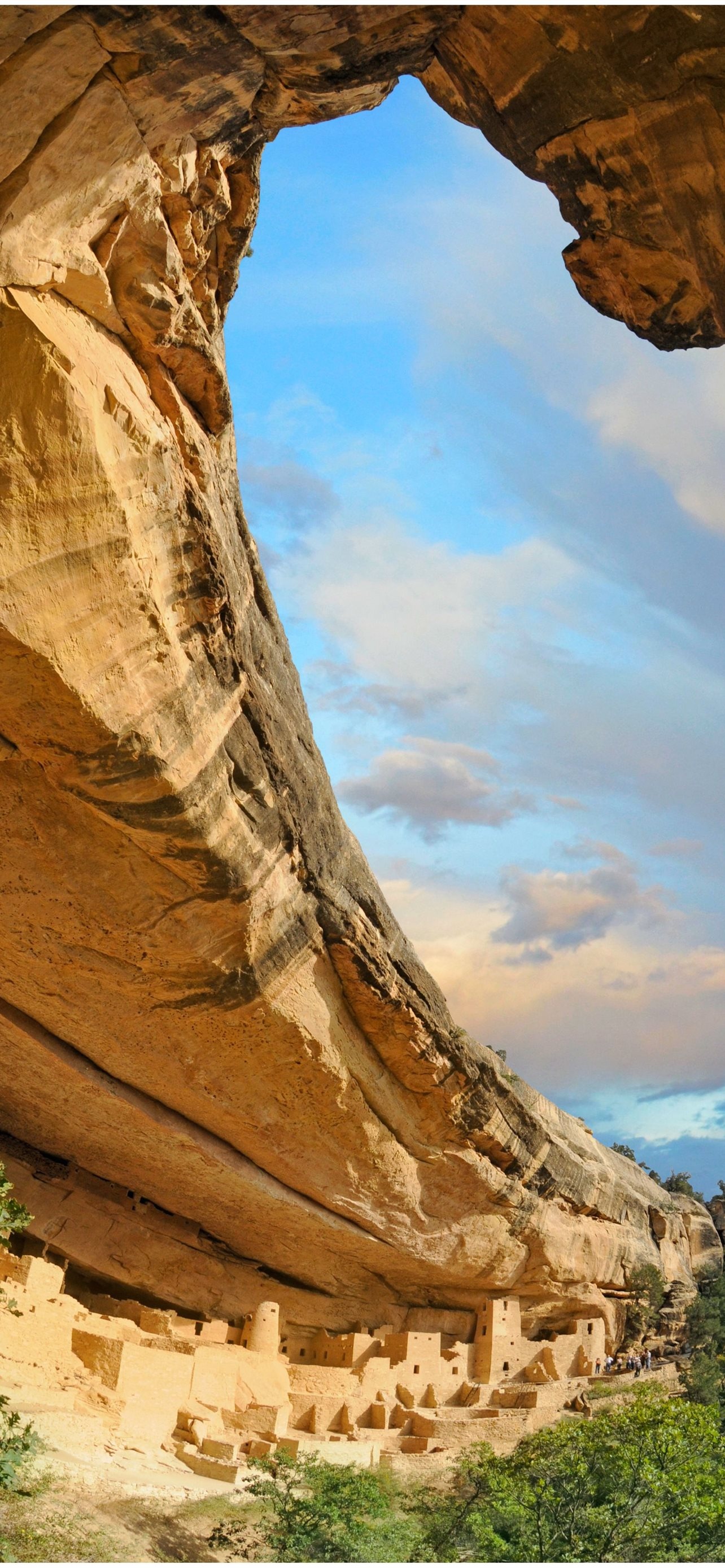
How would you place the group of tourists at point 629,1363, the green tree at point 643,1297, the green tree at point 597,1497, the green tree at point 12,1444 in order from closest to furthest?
the green tree at point 12,1444, the green tree at point 597,1497, the group of tourists at point 629,1363, the green tree at point 643,1297

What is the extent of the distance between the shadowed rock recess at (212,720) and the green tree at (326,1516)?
4.73 metres

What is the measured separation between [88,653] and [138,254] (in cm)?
378

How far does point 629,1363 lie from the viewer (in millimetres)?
26859

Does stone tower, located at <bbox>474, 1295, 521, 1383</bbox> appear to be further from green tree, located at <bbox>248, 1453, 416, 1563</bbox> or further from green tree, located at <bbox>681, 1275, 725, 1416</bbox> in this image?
green tree, located at <bbox>248, 1453, 416, 1563</bbox>

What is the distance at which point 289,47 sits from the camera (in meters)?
8.15

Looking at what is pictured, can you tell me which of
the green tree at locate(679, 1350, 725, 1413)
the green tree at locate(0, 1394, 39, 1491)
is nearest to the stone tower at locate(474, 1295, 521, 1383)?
the green tree at locate(679, 1350, 725, 1413)

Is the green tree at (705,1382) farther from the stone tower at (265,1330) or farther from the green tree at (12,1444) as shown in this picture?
the green tree at (12,1444)

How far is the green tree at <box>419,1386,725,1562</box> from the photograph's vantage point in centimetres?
1541

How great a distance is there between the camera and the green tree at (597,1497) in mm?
15414

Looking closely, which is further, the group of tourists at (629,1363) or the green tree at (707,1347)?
the group of tourists at (629,1363)

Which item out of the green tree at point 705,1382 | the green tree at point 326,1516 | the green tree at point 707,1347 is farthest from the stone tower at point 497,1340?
the green tree at point 326,1516

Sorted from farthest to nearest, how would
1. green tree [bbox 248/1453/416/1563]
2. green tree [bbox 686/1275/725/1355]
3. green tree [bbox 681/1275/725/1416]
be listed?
green tree [bbox 686/1275/725/1355]
green tree [bbox 681/1275/725/1416]
green tree [bbox 248/1453/416/1563]

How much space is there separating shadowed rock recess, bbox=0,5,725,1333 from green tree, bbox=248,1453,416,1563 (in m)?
4.73

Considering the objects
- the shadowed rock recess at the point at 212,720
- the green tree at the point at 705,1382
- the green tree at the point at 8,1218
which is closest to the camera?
the shadowed rock recess at the point at 212,720
